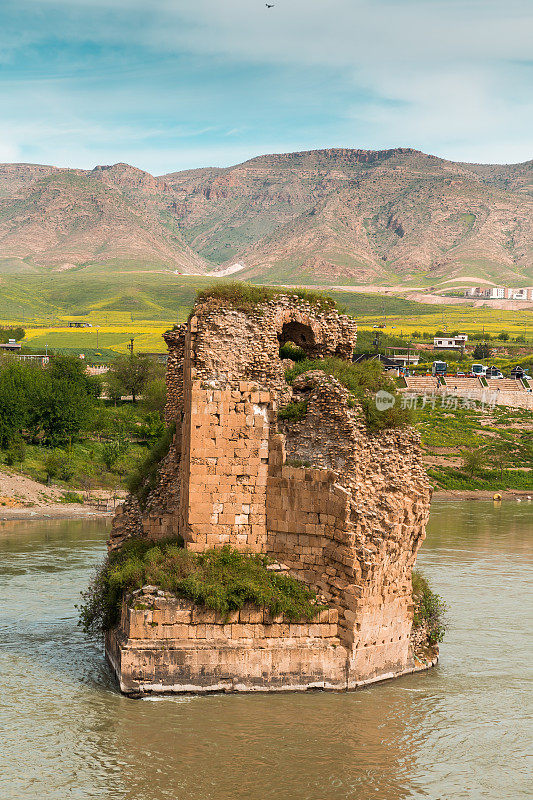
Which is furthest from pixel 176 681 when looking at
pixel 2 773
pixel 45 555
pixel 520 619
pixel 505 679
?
pixel 45 555

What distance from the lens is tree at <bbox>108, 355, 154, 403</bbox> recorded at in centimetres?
7075

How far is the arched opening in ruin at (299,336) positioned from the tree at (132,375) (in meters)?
51.3

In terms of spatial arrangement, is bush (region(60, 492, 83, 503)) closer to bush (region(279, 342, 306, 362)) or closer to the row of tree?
the row of tree

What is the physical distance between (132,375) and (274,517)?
56385mm

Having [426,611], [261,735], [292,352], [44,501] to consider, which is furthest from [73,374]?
[261,735]

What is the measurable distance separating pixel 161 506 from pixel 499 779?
729cm

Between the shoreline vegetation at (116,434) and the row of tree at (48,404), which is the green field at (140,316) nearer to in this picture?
the shoreline vegetation at (116,434)

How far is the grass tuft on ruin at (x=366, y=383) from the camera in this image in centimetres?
1709

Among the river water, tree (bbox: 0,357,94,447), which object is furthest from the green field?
the river water

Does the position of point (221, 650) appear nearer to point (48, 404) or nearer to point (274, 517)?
point (274, 517)

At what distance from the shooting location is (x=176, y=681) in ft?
49.7

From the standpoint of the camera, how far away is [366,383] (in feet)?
58.0

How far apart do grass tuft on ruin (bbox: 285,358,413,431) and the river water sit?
172 inches

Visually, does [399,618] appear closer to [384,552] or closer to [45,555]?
[384,552]
